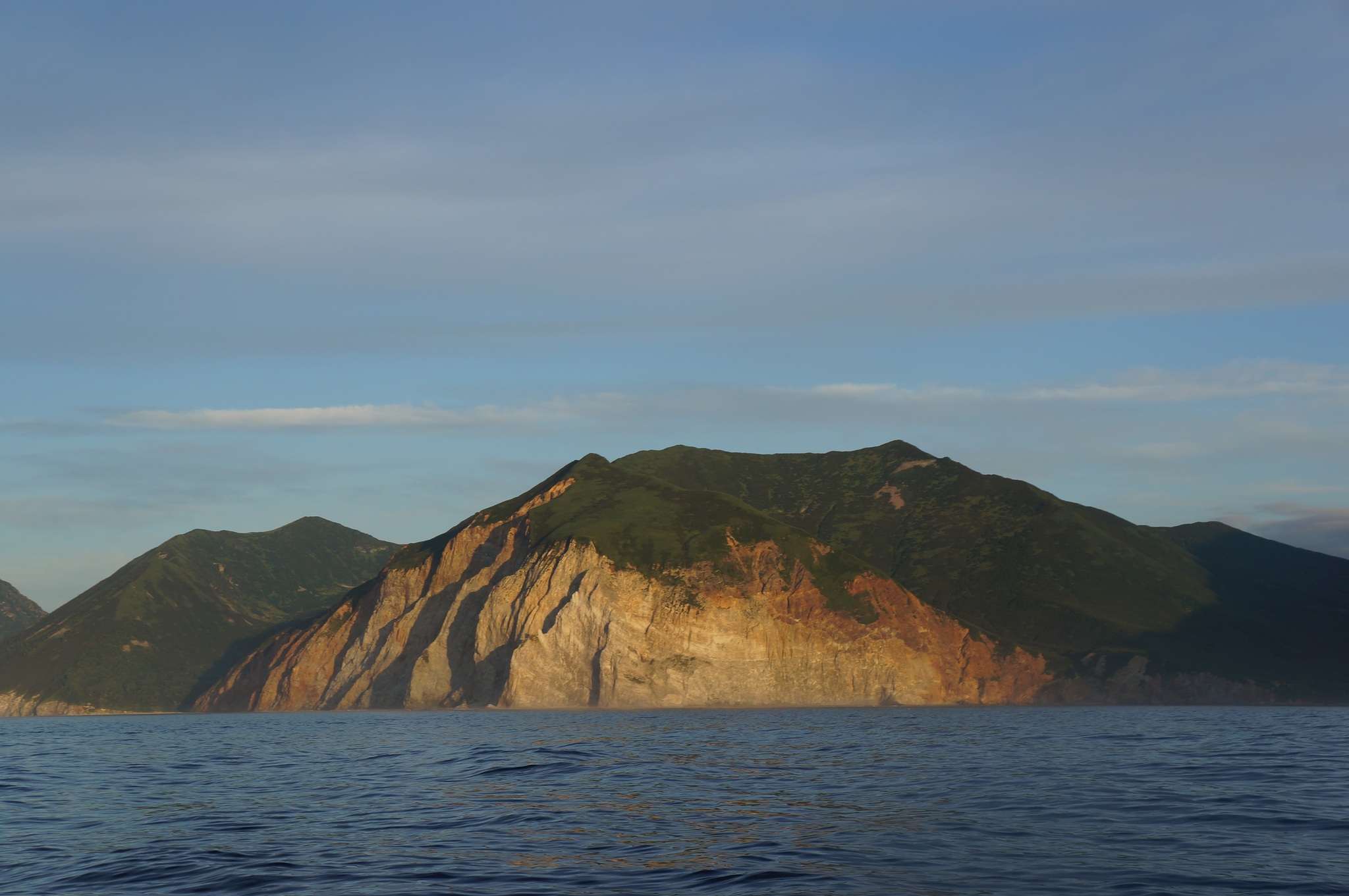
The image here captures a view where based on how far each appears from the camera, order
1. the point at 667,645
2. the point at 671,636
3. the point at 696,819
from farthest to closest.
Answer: the point at 671,636
the point at 667,645
the point at 696,819

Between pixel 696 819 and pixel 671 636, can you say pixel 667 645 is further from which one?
pixel 696 819

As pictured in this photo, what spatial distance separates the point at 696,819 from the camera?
35.3 m

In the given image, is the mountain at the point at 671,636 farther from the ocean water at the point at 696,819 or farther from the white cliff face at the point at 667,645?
the ocean water at the point at 696,819

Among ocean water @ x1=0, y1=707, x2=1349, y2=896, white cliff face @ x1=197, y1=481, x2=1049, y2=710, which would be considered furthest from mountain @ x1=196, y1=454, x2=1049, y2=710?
ocean water @ x1=0, y1=707, x2=1349, y2=896

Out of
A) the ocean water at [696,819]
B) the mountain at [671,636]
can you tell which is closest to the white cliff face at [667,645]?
the mountain at [671,636]

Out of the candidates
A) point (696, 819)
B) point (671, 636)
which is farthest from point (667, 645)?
point (696, 819)

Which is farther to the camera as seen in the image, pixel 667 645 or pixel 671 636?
pixel 671 636

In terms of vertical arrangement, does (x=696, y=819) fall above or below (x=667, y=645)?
below

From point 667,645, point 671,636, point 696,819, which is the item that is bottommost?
point 696,819

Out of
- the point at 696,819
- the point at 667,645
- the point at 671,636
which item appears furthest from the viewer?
the point at 671,636

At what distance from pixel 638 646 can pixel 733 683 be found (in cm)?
1632

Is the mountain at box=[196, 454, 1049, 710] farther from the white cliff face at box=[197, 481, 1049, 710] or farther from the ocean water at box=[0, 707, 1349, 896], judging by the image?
the ocean water at box=[0, 707, 1349, 896]

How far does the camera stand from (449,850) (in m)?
29.9

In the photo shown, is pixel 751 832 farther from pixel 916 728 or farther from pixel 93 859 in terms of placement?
pixel 916 728
